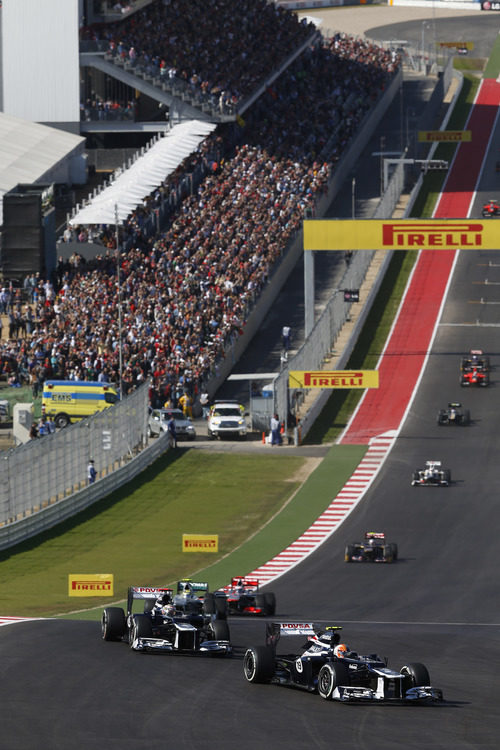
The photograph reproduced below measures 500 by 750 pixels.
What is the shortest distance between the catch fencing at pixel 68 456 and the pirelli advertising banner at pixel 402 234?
587 inches

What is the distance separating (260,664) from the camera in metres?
27.1

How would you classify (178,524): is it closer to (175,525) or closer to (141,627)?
(175,525)

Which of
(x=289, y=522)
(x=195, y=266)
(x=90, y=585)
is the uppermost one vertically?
(x=195, y=266)

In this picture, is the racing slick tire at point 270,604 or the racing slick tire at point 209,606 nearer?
the racing slick tire at point 209,606

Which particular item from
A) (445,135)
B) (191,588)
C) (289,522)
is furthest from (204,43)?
(191,588)

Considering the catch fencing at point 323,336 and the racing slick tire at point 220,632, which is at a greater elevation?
the catch fencing at point 323,336

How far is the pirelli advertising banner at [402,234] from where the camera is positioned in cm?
7362

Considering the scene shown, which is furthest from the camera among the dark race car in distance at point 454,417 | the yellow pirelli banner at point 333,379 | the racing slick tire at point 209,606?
the yellow pirelli banner at point 333,379

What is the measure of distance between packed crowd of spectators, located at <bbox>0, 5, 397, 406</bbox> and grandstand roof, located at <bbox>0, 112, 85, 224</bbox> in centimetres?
504

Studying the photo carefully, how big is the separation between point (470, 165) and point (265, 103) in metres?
16.2

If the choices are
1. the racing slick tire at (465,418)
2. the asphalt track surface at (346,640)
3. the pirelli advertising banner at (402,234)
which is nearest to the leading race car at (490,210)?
the pirelli advertising banner at (402,234)

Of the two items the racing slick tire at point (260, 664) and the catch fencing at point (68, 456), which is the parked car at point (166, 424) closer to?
the catch fencing at point (68, 456)

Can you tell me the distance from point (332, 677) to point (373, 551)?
20.2 meters

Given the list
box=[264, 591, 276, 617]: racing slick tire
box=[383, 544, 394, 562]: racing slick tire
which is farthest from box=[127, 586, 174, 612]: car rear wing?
box=[383, 544, 394, 562]: racing slick tire
